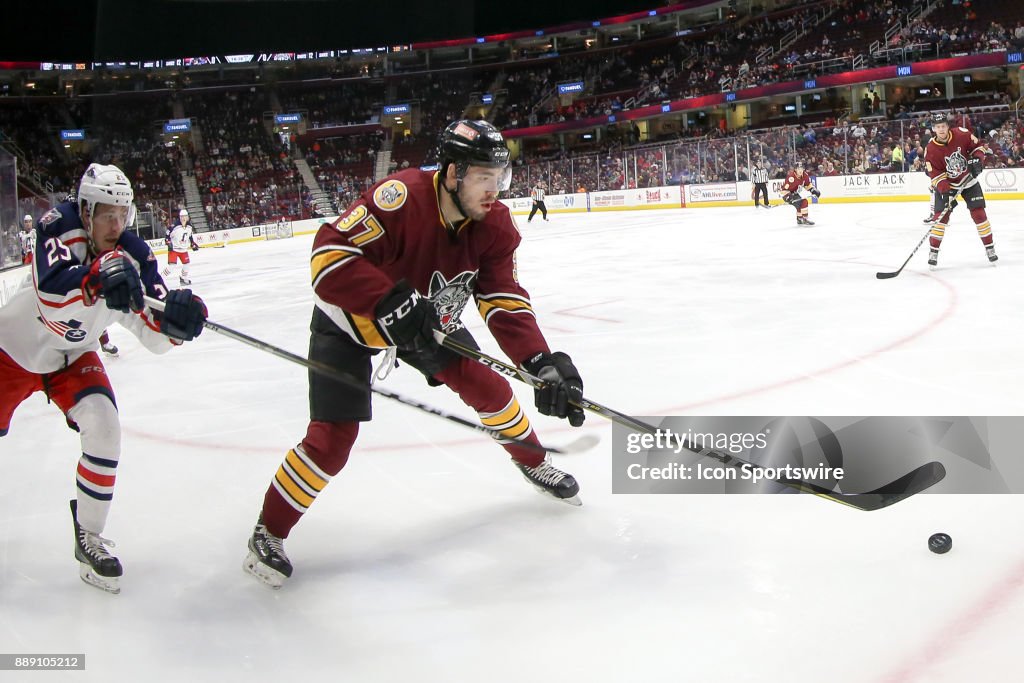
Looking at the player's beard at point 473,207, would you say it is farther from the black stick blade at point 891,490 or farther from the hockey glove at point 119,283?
the black stick blade at point 891,490

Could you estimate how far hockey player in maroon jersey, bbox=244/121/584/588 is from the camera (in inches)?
85.6

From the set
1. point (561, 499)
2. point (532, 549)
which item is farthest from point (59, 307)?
point (561, 499)

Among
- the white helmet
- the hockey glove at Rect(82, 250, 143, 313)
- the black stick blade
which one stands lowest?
the black stick blade

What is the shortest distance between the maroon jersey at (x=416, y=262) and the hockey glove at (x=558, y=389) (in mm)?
112

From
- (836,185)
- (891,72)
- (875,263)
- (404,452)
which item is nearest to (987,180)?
(836,185)

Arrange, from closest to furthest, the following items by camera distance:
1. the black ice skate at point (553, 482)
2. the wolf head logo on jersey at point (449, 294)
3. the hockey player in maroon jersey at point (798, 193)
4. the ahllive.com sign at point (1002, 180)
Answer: the wolf head logo on jersey at point (449, 294), the black ice skate at point (553, 482), the hockey player in maroon jersey at point (798, 193), the ahllive.com sign at point (1002, 180)

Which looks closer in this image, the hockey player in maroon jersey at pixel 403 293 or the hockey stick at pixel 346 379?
the hockey player in maroon jersey at pixel 403 293

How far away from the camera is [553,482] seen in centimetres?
284

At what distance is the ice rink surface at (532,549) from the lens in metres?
1.92

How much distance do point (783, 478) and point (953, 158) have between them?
621 cm

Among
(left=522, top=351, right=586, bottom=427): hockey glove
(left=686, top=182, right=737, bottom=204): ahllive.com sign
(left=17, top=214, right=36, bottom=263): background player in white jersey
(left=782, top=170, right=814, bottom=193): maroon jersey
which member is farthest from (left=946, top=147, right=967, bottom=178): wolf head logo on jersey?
(left=686, top=182, right=737, bottom=204): ahllive.com sign

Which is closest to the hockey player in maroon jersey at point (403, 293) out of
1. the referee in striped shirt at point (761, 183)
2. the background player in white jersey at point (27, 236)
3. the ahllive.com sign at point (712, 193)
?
the background player in white jersey at point (27, 236)

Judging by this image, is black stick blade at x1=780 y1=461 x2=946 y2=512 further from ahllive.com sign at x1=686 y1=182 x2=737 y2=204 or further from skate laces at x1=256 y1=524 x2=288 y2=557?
ahllive.com sign at x1=686 y1=182 x2=737 y2=204

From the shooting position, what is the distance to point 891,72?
77.2 ft
